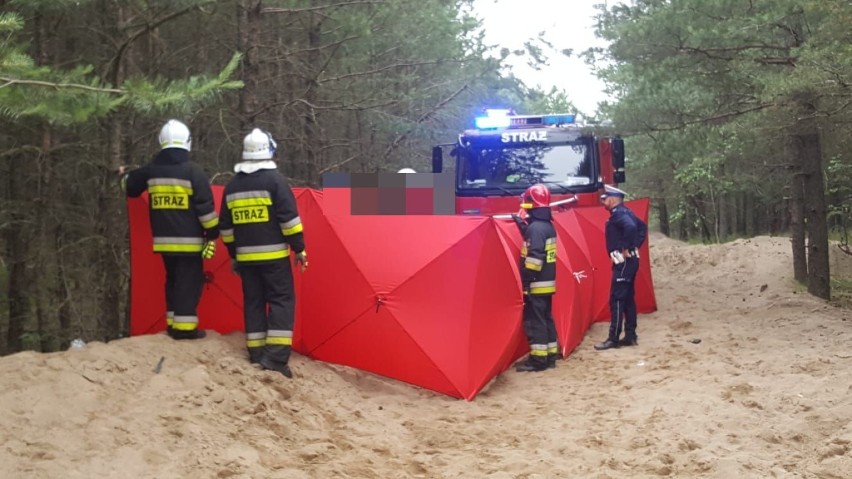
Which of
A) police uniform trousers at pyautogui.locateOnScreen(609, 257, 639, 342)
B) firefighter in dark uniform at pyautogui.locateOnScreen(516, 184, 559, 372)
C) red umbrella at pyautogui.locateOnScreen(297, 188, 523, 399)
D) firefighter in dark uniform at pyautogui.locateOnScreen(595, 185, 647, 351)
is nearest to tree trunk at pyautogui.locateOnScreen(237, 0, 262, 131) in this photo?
red umbrella at pyautogui.locateOnScreen(297, 188, 523, 399)

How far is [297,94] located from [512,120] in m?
3.67

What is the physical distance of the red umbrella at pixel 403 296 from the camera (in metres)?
6.94

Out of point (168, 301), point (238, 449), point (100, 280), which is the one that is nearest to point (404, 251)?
point (168, 301)

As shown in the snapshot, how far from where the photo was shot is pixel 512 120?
36.8ft

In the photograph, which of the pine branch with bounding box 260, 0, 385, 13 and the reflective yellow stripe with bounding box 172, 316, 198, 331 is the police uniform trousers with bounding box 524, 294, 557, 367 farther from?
the pine branch with bounding box 260, 0, 385, 13

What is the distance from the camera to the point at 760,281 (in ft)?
50.3

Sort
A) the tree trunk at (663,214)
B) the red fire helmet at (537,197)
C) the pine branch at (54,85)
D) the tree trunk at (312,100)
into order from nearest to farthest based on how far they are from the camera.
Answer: the pine branch at (54,85) < the red fire helmet at (537,197) < the tree trunk at (312,100) < the tree trunk at (663,214)

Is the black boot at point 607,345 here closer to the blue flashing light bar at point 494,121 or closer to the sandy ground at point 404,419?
the sandy ground at point 404,419

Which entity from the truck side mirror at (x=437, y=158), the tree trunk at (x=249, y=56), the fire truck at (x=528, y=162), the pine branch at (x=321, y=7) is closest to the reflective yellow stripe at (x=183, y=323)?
the tree trunk at (x=249, y=56)

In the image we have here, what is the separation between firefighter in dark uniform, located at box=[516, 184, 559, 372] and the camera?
321 inches

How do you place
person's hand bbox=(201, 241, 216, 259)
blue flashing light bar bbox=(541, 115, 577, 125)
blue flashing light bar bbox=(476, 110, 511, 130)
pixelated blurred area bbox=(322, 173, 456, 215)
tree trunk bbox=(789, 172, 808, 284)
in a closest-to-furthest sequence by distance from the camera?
person's hand bbox=(201, 241, 216, 259) < pixelated blurred area bbox=(322, 173, 456, 215) < blue flashing light bar bbox=(476, 110, 511, 130) < blue flashing light bar bbox=(541, 115, 577, 125) < tree trunk bbox=(789, 172, 808, 284)

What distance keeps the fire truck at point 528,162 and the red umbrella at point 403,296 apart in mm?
3438

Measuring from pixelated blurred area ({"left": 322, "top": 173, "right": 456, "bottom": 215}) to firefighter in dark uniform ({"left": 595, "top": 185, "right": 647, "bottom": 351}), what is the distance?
2527mm

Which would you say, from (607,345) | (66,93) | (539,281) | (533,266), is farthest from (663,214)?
(66,93)
